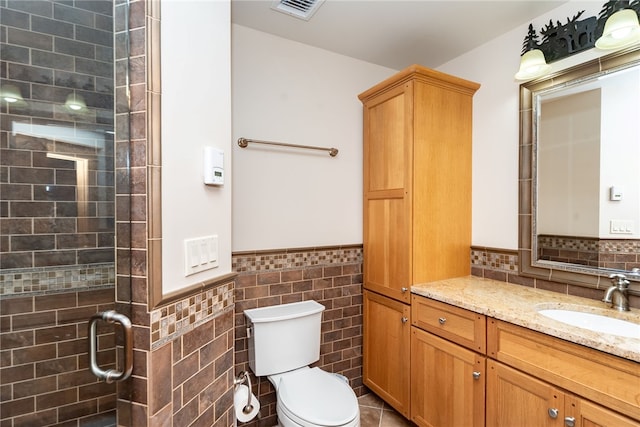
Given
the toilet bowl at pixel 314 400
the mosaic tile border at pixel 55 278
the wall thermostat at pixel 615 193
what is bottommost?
the toilet bowl at pixel 314 400

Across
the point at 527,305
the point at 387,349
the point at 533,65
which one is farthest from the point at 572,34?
the point at 387,349

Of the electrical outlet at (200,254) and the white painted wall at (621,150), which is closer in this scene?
the electrical outlet at (200,254)

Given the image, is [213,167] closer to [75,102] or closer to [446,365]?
[75,102]

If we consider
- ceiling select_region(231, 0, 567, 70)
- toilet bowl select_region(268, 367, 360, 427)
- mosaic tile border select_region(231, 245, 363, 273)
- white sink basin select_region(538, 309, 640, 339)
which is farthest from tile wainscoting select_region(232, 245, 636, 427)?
ceiling select_region(231, 0, 567, 70)

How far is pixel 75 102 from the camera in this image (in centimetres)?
105

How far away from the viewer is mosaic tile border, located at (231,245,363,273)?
6.35ft

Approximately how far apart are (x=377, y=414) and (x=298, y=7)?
2656 mm

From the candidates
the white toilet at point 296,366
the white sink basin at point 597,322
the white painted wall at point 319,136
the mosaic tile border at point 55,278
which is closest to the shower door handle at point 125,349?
the mosaic tile border at point 55,278

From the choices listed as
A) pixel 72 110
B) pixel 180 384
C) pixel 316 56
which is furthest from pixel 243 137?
pixel 180 384

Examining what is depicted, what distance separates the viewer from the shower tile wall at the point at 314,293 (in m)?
1.93

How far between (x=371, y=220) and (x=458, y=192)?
0.62 meters

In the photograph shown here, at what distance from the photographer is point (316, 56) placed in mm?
2193

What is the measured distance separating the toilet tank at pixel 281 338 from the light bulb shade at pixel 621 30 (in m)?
2.00

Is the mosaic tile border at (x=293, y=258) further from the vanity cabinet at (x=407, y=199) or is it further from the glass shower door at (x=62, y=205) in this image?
the glass shower door at (x=62, y=205)
